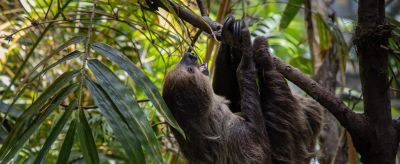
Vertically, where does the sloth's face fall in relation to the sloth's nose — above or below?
below

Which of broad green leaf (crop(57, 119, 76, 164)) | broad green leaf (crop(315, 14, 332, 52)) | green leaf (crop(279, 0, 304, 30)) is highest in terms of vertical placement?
green leaf (crop(279, 0, 304, 30))

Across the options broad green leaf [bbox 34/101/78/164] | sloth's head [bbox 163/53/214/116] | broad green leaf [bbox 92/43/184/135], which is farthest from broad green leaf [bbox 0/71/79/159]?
sloth's head [bbox 163/53/214/116]

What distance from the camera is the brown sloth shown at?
3736 mm

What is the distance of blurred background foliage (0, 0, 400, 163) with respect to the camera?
2338 mm

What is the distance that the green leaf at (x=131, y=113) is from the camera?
231cm

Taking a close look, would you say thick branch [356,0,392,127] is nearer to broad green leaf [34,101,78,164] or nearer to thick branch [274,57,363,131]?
thick branch [274,57,363,131]

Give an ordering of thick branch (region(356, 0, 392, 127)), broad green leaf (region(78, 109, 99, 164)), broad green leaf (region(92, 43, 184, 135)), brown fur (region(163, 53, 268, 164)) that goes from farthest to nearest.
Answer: brown fur (region(163, 53, 268, 164)) → thick branch (region(356, 0, 392, 127)) → broad green leaf (region(92, 43, 184, 135)) → broad green leaf (region(78, 109, 99, 164))

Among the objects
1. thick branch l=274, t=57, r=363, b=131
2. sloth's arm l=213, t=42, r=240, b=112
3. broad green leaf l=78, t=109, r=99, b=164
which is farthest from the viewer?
sloth's arm l=213, t=42, r=240, b=112

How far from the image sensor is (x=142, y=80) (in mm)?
2607

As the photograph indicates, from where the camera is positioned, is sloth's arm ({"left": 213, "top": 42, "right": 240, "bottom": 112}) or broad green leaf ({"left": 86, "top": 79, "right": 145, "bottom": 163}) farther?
sloth's arm ({"left": 213, "top": 42, "right": 240, "bottom": 112})

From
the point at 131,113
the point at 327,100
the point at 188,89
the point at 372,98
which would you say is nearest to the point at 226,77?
the point at 188,89

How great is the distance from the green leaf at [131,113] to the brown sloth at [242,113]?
1.29 meters

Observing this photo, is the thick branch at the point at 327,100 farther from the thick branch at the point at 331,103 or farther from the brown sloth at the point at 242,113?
the brown sloth at the point at 242,113

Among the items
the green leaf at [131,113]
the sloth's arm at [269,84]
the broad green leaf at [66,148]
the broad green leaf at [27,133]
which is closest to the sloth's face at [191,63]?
the sloth's arm at [269,84]
